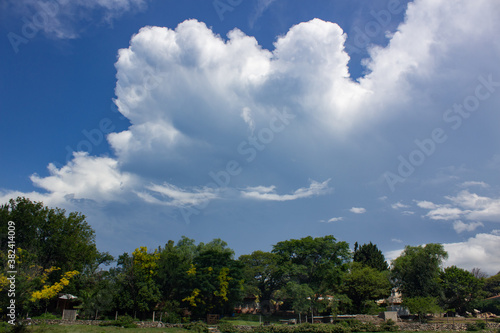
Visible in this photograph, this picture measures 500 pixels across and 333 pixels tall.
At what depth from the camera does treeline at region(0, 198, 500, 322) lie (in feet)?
129

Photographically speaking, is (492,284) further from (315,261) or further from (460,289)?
(315,261)

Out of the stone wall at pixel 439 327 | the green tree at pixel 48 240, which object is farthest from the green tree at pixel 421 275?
the green tree at pixel 48 240

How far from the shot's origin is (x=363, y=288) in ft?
154

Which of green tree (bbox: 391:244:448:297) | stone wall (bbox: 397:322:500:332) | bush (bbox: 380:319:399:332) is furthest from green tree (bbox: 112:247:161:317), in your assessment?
green tree (bbox: 391:244:448:297)

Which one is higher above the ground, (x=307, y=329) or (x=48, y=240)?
(x=48, y=240)

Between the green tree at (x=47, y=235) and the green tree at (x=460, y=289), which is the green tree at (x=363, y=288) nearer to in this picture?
the green tree at (x=460, y=289)

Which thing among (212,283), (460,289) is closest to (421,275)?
(460,289)

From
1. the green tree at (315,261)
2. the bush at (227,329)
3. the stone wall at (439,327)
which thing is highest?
the green tree at (315,261)

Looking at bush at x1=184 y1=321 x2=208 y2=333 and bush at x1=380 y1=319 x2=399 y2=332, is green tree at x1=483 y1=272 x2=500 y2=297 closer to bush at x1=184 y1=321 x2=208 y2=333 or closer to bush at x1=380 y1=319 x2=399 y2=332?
bush at x1=380 y1=319 x2=399 y2=332

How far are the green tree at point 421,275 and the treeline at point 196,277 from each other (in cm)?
15

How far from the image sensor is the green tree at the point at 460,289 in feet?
167

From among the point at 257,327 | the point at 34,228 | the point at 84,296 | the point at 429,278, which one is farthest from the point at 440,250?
the point at 34,228

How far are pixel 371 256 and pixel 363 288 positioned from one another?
2090cm

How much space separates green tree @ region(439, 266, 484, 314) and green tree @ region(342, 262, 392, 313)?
11.5m
